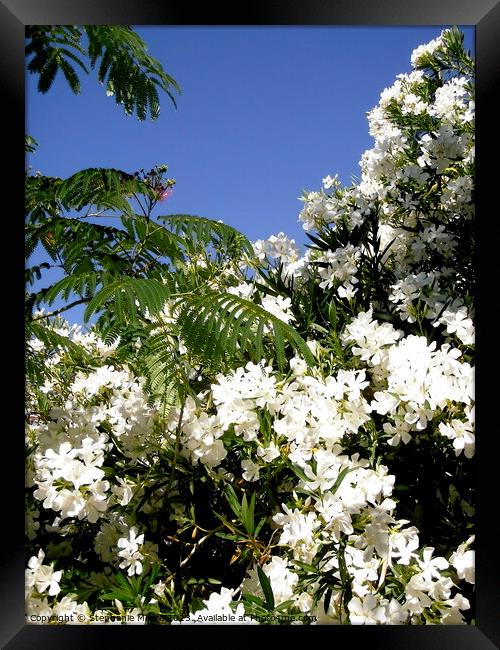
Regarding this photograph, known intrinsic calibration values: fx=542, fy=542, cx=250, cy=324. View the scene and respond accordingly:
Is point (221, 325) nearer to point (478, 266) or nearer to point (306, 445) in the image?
point (306, 445)

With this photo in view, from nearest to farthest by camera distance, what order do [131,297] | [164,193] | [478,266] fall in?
[131,297] → [478,266] → [164,193]

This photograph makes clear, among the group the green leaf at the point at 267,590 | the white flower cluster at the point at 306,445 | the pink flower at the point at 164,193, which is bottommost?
the green leaf at the point at 267,590

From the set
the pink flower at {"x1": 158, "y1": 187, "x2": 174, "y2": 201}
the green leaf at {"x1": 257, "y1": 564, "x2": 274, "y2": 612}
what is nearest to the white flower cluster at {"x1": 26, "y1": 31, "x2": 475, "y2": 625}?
the green leaf at {"x1": 257, "y1": 564, "x2": 274, "y2": 612}

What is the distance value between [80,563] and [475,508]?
0.96 metres

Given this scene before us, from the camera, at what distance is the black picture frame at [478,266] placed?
1.13 meters

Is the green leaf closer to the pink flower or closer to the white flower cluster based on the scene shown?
the white flower cluster

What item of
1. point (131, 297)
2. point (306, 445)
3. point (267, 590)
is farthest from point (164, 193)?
point (267, 590)

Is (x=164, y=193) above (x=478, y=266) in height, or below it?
above

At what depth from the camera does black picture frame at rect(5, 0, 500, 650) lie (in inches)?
44.3

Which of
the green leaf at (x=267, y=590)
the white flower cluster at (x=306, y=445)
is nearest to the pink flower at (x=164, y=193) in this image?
the white flower cluster at (x=306, y=445)

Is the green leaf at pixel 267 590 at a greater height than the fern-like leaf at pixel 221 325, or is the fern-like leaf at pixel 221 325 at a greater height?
the fern-like leaf at pixel 221 325

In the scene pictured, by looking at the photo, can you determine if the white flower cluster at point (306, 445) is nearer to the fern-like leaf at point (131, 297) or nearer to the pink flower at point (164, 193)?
the fern-like leaf at point (131, 297)

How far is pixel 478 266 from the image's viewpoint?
4.08 feet
